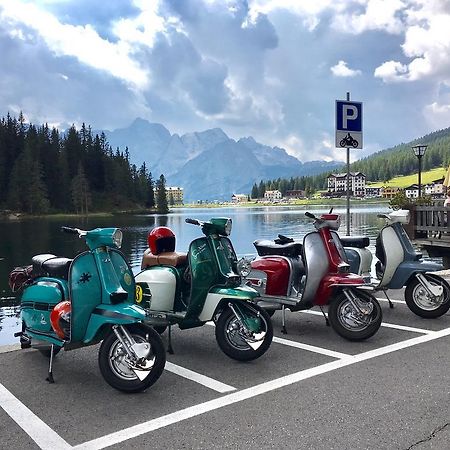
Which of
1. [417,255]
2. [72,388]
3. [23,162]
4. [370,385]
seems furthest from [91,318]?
[23,162]

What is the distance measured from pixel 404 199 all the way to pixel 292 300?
12.6 meters

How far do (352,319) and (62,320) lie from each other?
2.69 meters

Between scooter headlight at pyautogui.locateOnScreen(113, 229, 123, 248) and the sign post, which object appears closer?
scooter headlight at pyautogui.locateOnScreen(113, 229, 123, 248)

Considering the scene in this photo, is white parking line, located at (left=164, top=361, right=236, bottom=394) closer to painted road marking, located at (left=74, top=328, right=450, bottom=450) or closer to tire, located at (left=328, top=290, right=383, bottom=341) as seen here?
painted road marking, located at (left=74, top=328, right=450, bottom=450)

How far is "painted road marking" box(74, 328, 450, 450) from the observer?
3.08m

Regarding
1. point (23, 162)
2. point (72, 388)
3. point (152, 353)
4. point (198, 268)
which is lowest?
point (72, 388)

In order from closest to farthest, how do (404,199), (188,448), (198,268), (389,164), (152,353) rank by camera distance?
1. (188,448)
2. (152,353)
3. (198,268)
4. (404,199)
5. (389,164)

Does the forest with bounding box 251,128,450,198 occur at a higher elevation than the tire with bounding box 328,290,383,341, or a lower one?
higher

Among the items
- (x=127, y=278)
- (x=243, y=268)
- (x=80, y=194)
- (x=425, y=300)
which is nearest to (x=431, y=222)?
(x=425, y=300)

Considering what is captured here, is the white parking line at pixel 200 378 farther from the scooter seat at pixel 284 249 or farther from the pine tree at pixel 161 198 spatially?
the pine tree at pixel 161 198

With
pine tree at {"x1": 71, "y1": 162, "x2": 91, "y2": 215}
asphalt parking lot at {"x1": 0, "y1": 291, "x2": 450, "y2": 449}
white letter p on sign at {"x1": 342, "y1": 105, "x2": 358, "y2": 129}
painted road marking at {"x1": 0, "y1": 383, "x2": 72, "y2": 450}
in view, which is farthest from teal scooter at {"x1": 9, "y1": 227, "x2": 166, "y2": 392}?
pine tree at {"x1": 71, "y1": 162, "x2": 91, "y2": 215}

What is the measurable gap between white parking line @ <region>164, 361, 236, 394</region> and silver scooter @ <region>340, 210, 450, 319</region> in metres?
2.53

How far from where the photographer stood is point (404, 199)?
16906mm

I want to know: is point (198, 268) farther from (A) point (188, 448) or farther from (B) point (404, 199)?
(B) point (404, 199)
